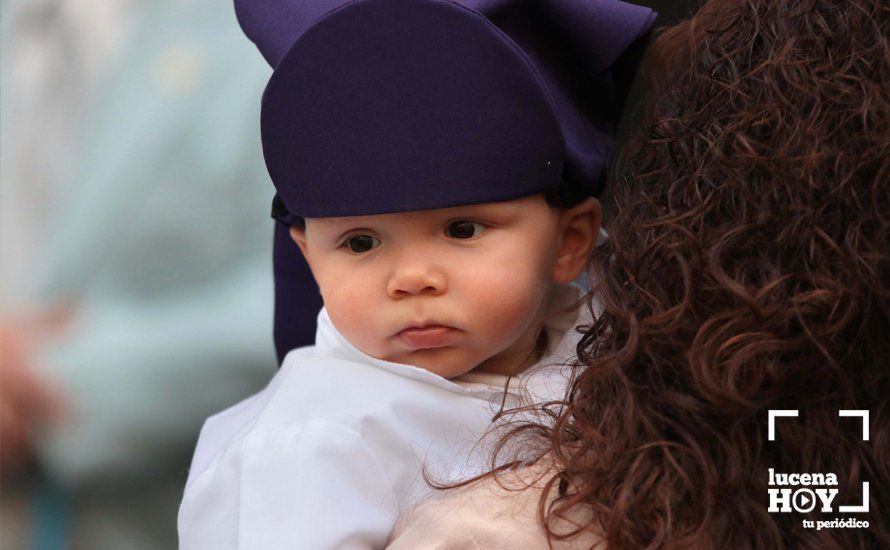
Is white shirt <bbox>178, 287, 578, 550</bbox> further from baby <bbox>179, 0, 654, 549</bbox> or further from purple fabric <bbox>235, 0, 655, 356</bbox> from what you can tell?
purple fabric <bbox>235, 0, 655, 356</bbox>

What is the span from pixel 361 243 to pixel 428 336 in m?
0.14

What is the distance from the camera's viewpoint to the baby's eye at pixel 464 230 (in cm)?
149

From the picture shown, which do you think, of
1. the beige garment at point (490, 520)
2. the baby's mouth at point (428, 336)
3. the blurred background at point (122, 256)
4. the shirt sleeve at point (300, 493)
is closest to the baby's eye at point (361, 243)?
the baby's mouth at point (428, 336)

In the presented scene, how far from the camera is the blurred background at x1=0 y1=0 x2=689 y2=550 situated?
2.28 meters

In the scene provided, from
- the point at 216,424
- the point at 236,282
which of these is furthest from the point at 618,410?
the point at 236,282

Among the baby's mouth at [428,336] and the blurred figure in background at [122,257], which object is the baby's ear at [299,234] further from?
the blurred figure in background at [122,257]

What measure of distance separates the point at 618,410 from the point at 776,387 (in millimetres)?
→ 149

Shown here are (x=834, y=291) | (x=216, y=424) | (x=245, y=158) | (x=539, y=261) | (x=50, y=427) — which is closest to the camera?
(x=834, y=291)

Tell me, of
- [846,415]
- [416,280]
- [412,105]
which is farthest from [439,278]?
[846,415]

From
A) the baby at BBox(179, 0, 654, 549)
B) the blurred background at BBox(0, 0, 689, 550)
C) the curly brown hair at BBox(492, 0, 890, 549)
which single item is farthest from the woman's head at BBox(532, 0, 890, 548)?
the blurred background at BBox(0, 0, 689, 550)

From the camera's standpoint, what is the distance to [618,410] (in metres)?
1.17

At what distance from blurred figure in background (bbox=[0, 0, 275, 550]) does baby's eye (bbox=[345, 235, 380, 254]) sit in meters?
0.85

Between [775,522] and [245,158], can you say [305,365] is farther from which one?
[245,158]

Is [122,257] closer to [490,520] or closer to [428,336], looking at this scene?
[428,336]
